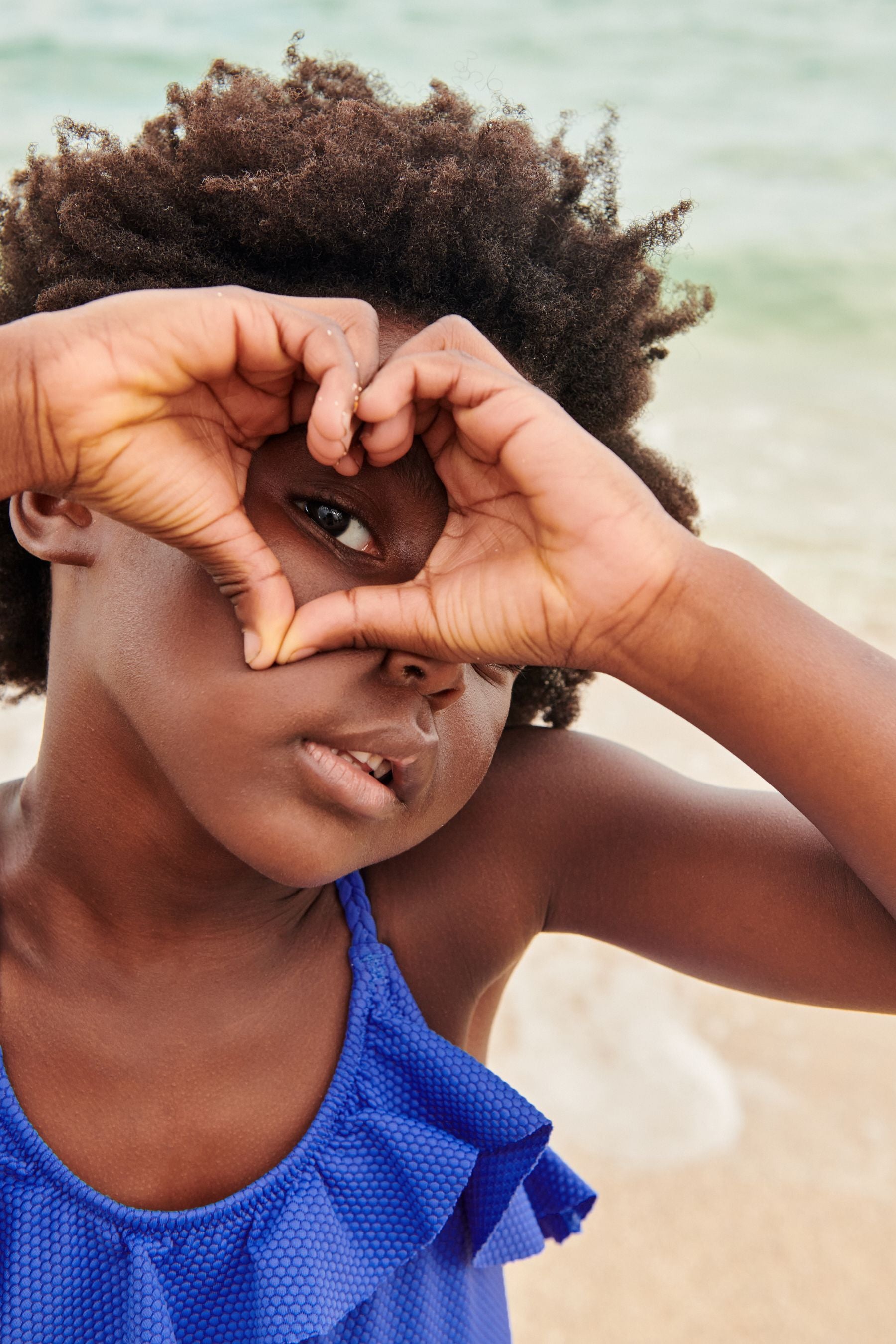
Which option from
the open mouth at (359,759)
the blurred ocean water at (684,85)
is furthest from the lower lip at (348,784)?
the blurred ocean water at (684,85)

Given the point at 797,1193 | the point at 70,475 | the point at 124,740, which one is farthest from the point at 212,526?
the point at 797,1193

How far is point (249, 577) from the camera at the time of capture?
3.95ft

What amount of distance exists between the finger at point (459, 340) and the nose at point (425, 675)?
11.6 inches

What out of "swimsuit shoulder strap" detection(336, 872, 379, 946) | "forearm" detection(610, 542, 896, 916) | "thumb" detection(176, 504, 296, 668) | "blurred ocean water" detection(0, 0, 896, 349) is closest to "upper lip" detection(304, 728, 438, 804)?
"thumb" detection(176, 504, 296, 668)

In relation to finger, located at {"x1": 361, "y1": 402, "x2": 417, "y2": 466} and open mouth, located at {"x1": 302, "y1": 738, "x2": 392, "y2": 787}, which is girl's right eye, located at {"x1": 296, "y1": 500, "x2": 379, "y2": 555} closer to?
finger, located at {"x1": 361, "y1": 402, "x2": 417, "y2": 466}

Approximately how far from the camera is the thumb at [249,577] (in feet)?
3.88

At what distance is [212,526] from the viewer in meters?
1.18

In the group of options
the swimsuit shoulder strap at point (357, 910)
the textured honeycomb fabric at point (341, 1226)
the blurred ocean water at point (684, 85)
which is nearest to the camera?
the textured honeycomb fabric at point (341, 1226)

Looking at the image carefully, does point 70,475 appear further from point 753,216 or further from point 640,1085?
point 753,216

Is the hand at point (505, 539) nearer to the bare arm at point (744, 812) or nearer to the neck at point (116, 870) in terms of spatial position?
the bare arm at point (744, 812)

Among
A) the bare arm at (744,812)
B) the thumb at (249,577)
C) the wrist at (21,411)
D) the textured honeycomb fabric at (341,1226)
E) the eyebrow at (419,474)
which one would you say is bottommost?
the textured honeycomb fabric at (341,1226)

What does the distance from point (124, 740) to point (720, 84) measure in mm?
9247

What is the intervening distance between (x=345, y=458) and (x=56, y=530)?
1.30 feet

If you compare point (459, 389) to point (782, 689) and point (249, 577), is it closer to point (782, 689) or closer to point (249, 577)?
point (249, 577)
